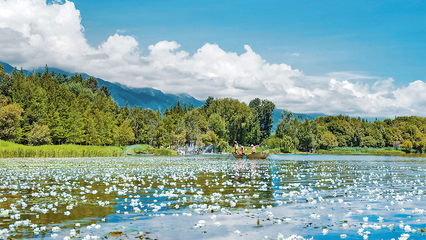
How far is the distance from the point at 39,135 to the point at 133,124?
5484 centimetres

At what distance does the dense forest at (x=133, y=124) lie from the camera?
10425 cm

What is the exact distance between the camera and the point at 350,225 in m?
11.0

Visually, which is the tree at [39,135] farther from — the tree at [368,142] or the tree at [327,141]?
the tree at [368,142]

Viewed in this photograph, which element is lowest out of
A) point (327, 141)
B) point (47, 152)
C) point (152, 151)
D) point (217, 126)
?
point (152, 151)

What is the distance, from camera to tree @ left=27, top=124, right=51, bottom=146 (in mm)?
97688

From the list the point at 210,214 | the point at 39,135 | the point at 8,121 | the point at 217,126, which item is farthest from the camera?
the point at 217,126

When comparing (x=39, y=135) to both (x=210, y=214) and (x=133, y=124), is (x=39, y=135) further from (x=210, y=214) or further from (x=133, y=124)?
(x=210, y=214)

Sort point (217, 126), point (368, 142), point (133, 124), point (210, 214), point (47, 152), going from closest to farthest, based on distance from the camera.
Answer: point (210, 214), point (47, 152), point (217, 126), point (133, 124), point (368, 142)

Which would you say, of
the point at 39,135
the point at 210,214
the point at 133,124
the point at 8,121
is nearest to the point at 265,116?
the point at 133,124

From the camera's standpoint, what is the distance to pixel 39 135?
97.9 metres

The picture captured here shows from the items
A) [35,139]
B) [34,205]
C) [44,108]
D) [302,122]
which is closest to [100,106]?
[44,108]

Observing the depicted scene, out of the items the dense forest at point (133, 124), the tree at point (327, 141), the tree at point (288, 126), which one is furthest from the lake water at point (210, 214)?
the tree at point (327, 141)

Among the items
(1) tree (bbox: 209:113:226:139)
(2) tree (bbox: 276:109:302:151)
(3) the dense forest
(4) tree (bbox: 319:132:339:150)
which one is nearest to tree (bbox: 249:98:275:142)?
(3) the dense forest

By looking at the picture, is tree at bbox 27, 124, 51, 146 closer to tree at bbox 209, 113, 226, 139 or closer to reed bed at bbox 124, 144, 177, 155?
reed bed at bbox 124, 144, 177, 155
